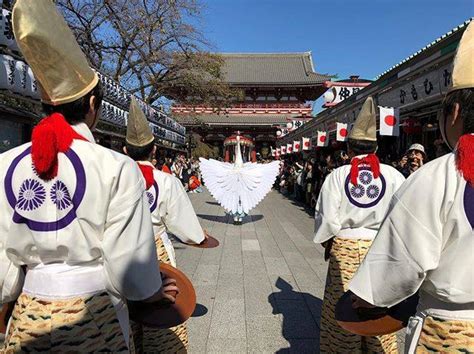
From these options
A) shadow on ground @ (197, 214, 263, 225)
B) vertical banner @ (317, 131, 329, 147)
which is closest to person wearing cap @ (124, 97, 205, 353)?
shadow on ground @ (197, 214, 263, 225)

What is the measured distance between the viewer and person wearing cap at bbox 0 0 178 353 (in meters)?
1.42

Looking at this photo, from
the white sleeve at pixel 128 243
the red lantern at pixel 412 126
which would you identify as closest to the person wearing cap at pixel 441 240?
the white sleeve at pixel 128 243

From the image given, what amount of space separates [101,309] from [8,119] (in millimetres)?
4897

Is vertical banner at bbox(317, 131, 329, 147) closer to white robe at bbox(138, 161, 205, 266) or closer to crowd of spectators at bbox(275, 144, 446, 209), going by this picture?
crowd of spectators at bbox(275, 144, 446, 209)

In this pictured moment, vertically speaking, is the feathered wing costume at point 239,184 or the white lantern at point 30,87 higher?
the white lantern at point 30,87

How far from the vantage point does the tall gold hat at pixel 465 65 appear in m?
1.42

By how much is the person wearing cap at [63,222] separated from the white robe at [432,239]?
882 mm

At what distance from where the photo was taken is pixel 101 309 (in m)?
1.49

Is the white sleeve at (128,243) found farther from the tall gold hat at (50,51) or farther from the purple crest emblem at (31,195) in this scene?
the tall gold hat at (50,51)

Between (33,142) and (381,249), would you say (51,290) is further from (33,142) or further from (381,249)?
(381,249)

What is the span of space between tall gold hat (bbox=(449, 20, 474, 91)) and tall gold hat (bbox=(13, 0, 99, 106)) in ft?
4.30

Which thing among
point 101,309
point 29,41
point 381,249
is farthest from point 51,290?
point 381,249

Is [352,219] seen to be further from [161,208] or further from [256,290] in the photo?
[256,290]

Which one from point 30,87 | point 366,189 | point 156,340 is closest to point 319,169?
point 30,87
